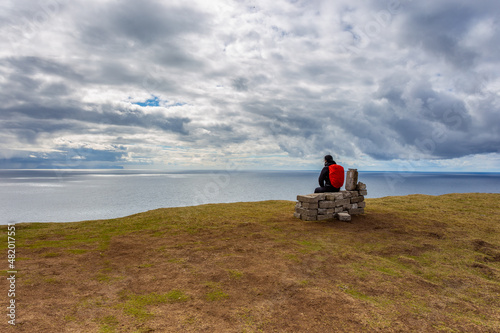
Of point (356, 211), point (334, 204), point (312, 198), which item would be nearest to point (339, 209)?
point (334, 204)

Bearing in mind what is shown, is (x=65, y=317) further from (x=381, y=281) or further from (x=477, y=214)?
(x=477, y=214)

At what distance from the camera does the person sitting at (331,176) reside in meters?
14.6

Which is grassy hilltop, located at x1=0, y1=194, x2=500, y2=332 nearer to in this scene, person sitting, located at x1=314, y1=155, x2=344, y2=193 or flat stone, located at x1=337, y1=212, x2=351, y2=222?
flat stone, located at x1=337, y1=212, x2=351, y2=222

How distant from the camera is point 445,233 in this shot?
1119cm

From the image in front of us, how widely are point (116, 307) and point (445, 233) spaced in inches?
522

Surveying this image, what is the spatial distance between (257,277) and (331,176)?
965cm

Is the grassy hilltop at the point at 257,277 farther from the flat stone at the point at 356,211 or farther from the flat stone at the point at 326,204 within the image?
the flat stone at the point at 356,211

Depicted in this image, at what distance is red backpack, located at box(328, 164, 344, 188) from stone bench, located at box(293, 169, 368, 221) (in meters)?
0.66

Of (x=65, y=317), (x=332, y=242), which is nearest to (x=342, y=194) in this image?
(x=332, y=242)

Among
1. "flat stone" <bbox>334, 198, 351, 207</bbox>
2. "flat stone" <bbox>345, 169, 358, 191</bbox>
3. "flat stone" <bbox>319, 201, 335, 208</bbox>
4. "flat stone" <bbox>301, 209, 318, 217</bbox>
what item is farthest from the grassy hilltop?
"flat stone" <bbox>345, 169, 358, 191</bbox>

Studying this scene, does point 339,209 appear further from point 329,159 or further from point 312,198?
point 329,159

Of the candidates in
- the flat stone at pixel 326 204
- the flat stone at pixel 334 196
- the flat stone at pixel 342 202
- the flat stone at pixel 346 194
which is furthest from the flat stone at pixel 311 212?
the flat stone at pixel 346 194

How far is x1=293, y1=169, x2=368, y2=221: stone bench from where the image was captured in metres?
13.7

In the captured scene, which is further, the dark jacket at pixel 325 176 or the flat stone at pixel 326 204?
the dark jacket at pixel 325 176
